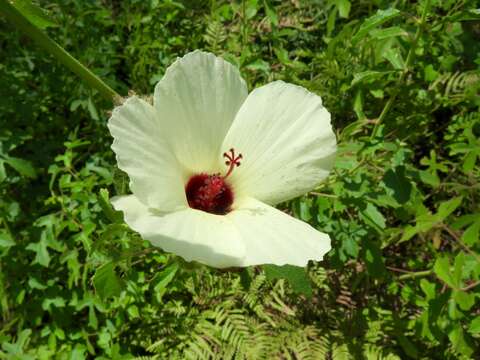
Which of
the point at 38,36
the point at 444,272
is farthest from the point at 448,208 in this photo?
the point at 38,36

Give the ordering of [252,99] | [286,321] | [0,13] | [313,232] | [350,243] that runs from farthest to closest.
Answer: [286,321] < [350,243] < [252,99] < [313,232] < [0,13]

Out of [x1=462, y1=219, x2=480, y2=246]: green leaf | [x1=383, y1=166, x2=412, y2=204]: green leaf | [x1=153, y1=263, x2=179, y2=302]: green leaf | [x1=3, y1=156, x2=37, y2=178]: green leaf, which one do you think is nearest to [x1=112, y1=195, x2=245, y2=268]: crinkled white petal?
[x1=153, y1=263, x2=179, y2=302]: green leaf

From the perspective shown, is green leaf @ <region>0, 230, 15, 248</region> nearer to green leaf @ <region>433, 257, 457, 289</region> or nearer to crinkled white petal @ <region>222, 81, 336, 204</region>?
crinkled white petal @ <region>222, 81, 336, 204</region>

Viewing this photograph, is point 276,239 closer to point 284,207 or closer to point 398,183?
point 398,183

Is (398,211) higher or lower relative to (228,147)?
lower

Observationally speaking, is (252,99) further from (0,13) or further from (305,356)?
(305,356)

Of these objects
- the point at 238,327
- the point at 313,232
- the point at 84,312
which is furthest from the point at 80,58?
the point at 313,232
